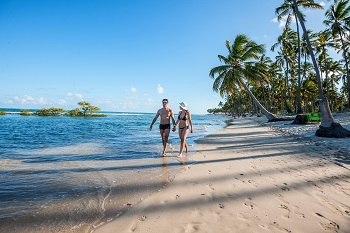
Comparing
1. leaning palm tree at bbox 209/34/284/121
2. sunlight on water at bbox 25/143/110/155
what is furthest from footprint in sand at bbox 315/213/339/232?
leaning palm tree at bbox 209/34/284/121

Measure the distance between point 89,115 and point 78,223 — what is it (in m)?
75.0

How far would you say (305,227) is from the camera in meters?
2.46

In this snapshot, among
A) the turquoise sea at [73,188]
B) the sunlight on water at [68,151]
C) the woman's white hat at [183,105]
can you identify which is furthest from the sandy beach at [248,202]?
the sunlight on water at [68,151]

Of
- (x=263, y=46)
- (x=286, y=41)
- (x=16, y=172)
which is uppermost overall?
(x=286, y=41)

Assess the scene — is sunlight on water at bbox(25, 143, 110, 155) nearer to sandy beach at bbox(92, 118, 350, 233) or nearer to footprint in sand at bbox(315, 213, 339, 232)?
sandy beach at bbox(92, 118, 350, 233)

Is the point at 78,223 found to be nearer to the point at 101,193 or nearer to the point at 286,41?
the point at 101,193

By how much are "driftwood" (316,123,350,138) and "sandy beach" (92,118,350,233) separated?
5.57m

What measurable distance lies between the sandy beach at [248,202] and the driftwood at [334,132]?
219 inches

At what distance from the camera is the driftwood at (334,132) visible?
32.0 ft

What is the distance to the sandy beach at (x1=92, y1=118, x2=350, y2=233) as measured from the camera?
2.51 m

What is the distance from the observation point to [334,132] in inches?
390

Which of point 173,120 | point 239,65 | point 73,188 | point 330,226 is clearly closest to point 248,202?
point 330,226

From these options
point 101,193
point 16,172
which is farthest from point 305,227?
point 16,172

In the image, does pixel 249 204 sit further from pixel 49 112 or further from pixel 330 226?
pixel 49 112
